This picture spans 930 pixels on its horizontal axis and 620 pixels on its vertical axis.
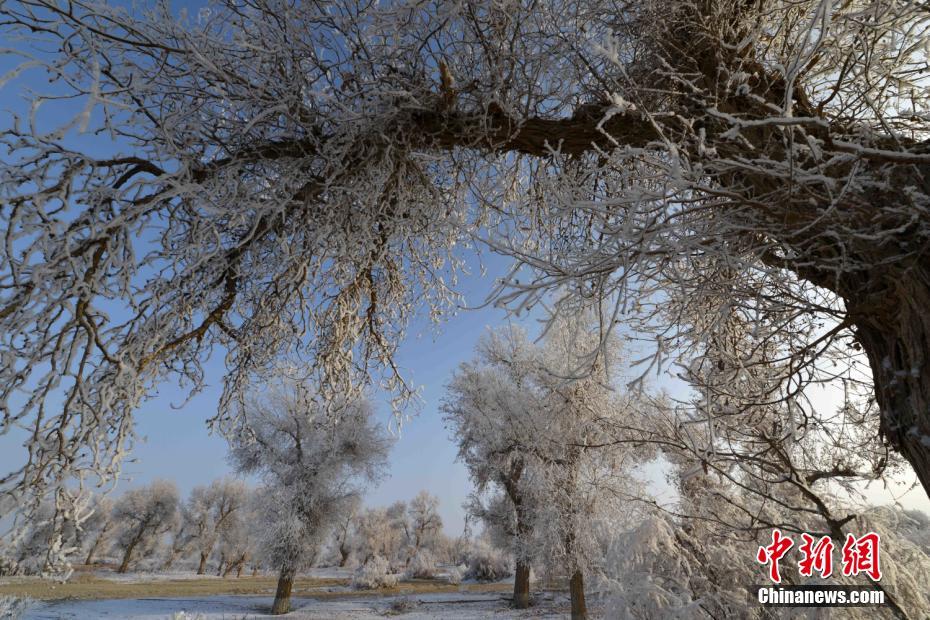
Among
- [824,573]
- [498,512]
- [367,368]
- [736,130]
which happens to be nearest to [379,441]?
[498,512]

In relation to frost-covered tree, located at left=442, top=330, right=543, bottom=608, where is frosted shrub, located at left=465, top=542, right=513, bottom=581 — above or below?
below

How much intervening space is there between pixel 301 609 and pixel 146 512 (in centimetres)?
3377

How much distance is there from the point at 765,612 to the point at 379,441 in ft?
53.5

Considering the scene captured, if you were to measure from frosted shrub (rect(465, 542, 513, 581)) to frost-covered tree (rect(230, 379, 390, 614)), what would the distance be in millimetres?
15922

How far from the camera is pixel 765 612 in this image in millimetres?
3285

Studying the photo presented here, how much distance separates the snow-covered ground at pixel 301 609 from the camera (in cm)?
→ 1255

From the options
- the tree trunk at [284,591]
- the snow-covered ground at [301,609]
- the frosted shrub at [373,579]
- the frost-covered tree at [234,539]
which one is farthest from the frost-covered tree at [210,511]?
the tree trunk at [284,591]

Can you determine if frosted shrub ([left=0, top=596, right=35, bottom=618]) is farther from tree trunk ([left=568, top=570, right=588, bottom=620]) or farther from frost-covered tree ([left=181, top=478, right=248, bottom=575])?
frost-covered tree ([left=181, top=478, right=248, bottom=575])

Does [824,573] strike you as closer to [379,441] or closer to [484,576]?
[379,441]

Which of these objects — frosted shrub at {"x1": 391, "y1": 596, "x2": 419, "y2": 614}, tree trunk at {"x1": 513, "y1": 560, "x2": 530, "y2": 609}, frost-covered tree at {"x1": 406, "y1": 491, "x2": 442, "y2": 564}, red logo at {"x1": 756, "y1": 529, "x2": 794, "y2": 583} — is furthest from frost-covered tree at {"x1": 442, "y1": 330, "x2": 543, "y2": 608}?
frost-covered tree at {"x1": 406, "y1": 491, "x2": 442, "y2": 564}

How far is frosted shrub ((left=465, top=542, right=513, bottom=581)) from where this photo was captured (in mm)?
29734

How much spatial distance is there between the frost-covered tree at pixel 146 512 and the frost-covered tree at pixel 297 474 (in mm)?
31269

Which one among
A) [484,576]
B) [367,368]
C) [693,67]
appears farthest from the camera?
[484,576]

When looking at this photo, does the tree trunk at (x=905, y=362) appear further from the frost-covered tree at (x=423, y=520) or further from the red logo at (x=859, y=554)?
the frost-covered tree at (x=423, y=520)
